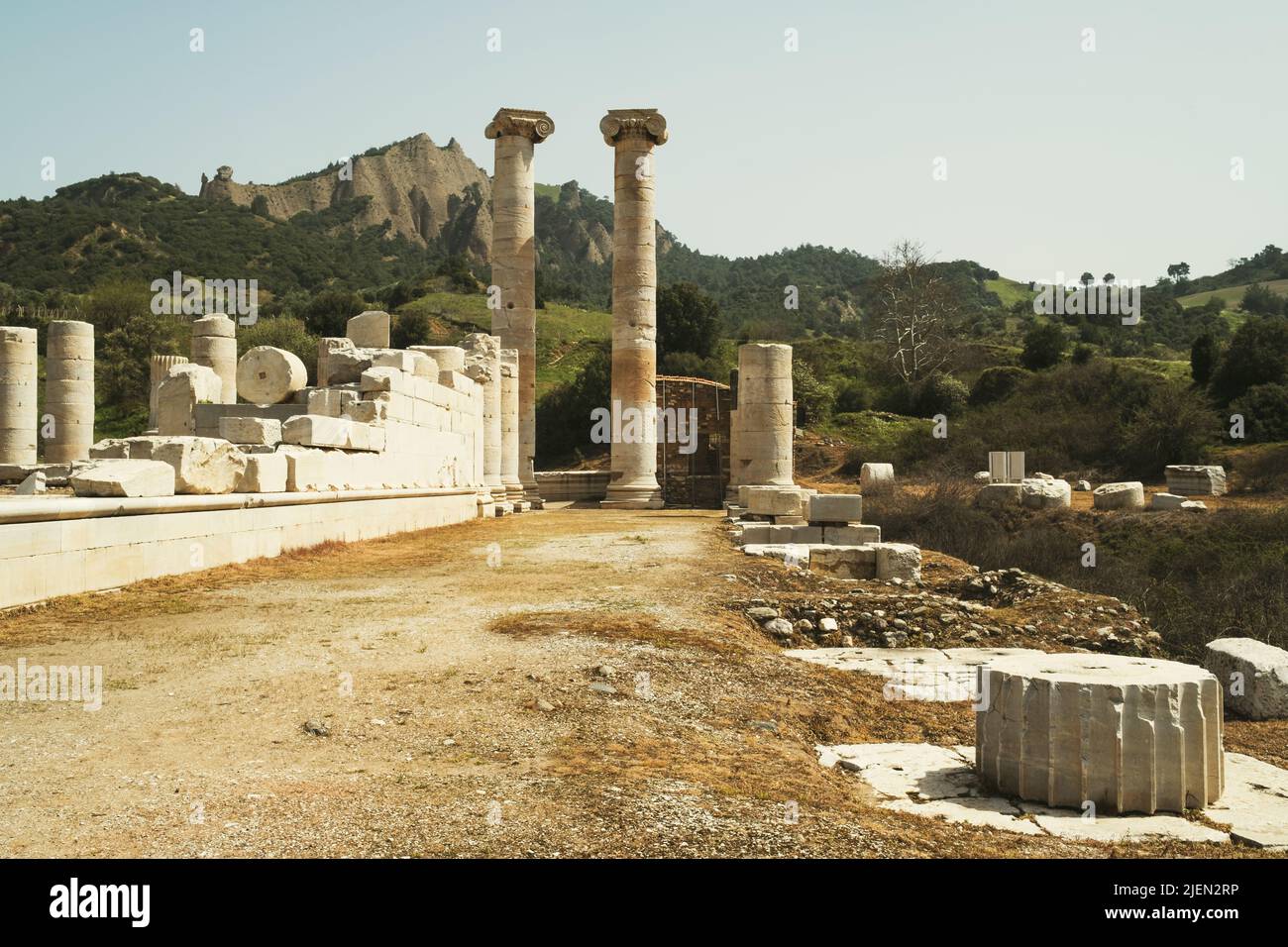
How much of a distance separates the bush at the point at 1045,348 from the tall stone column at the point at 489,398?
2671 centimetres

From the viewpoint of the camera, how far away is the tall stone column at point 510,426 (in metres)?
23.7

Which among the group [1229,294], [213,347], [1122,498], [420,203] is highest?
[420,203]

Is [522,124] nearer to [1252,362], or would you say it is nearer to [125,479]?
[125,479]

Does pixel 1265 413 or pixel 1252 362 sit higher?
pixel 1252 362

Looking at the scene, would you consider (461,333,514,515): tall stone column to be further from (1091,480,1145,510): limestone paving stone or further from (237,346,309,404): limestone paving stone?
(1091,480,1145,510): limestone paving stone

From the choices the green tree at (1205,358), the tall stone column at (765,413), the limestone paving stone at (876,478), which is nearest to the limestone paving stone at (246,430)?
the tall stone column at (765,413)

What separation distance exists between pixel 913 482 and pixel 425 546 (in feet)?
55.6

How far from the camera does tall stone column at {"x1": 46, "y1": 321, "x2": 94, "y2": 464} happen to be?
25688mm

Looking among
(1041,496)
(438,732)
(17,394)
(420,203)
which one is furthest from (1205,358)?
(420,203)

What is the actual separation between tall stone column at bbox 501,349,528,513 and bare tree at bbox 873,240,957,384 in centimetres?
2492

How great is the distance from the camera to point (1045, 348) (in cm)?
4147

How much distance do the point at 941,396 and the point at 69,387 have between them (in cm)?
2986

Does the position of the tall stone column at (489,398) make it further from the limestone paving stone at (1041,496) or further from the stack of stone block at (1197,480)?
the stack of stone block at (1197,480)
